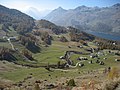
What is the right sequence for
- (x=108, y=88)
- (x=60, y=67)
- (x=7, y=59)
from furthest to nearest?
1. (x=7, y=59)
2. (x=60, y=67)
3. (x=108, y=88)

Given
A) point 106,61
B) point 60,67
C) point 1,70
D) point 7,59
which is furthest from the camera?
point 106,61

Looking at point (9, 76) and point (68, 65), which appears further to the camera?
point (68, 65)

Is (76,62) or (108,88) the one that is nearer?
(108,88)

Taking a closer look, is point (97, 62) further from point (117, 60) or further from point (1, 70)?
point (1, 70)

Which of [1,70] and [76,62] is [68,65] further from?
[1,70]

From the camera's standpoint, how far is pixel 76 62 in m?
192

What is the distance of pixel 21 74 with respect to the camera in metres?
128

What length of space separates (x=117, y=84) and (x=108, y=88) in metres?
1.48

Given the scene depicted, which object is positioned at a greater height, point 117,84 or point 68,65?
point 117,84

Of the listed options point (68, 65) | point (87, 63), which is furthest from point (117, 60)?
point (68, 65)

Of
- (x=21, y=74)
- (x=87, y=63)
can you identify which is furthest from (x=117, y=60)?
(x=21, y=74)

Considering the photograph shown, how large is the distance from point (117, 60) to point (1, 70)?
103 metres

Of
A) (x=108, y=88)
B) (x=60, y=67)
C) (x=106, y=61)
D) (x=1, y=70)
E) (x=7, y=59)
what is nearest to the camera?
(x=108, y=88)

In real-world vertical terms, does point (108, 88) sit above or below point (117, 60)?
above
